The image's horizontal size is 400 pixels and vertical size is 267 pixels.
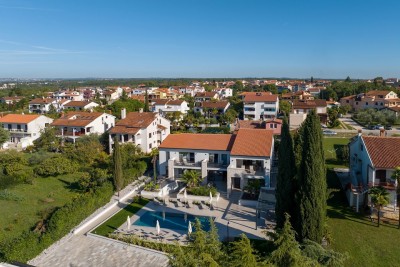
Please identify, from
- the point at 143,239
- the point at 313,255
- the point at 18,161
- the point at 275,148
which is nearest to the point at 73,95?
the point at 18,161

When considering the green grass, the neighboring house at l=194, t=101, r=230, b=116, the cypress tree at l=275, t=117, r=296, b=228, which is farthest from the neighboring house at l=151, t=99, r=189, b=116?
the cypress tree at l=275, t=117, r=296, b=228

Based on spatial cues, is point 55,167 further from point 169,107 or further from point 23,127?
point 169,107

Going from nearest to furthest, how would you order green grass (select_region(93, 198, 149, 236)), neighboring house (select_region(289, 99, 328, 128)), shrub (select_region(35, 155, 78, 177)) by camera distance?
green grass (select_region(93, 198, 149, 236)) → shrub (select_region(35, 155, 78, 177)) → neighboring house (select_region(289, 99, 328, 128))

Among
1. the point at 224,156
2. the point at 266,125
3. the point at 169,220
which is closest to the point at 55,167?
the point at 169,220

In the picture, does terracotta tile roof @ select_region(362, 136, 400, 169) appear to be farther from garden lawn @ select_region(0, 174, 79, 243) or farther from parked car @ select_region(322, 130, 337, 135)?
parked car @ select_region(322, 130, 337, 135)

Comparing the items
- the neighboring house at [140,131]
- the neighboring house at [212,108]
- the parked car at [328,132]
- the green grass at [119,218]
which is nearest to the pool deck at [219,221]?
the green grass at [119,218]
